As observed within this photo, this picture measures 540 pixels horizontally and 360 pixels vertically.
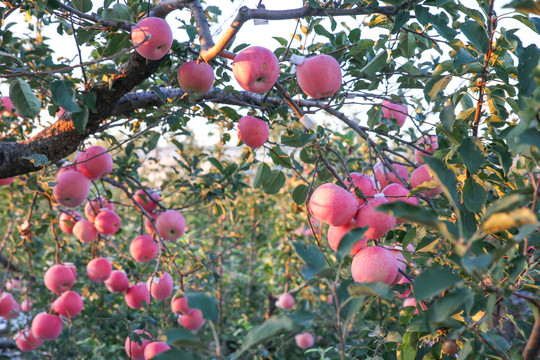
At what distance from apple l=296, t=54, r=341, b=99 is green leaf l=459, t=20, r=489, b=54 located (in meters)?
0.36

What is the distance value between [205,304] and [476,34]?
2.45 feet

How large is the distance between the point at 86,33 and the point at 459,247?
1133 mm

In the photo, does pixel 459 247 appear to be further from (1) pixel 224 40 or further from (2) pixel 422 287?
(1) pixel 224 40

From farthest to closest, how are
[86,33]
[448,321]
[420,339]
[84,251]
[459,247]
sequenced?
1. [84,251]
2. [86,33]
3. [420,339]
4. [448,321]
5. [459,247]

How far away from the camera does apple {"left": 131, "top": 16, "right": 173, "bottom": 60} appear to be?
43.7 inches

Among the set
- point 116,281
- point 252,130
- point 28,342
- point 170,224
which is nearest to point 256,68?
point 252,130

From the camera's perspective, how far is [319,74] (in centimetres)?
112

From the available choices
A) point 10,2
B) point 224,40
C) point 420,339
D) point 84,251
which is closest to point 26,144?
point 10,2

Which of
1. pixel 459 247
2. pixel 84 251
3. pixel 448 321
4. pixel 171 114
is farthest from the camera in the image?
pixel 84 251

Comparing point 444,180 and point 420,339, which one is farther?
point 420,339

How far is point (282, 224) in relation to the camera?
3.13 metres

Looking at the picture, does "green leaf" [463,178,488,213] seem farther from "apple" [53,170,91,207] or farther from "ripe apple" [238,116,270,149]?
"apple" [53,170,91,207]

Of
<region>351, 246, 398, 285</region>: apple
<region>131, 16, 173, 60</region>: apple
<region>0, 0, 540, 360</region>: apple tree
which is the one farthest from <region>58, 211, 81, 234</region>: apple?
<region>351, 246, 398, 285</region>: apple

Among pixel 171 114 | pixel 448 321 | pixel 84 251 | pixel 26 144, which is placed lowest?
pixel 84 251
